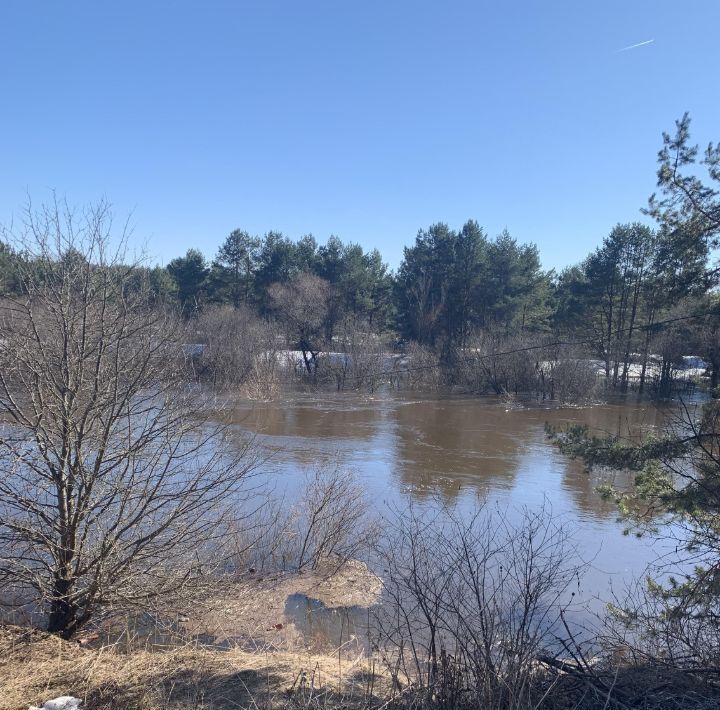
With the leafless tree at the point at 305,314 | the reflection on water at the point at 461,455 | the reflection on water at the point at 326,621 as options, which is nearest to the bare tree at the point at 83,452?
the reflection on water at the point at 326,621

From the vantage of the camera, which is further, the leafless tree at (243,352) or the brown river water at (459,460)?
the leafless tree at (243,352)

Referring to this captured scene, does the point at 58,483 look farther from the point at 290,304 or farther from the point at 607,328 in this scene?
the point at 607,328

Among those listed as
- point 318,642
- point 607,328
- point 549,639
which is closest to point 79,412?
point 318,642

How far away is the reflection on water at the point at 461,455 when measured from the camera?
48.1 ft

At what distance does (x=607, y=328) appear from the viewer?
4600 centimetres

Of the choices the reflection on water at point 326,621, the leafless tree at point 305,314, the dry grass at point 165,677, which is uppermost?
the leafless tree at point 305,314

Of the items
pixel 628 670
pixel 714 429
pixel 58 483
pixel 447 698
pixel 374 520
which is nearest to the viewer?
pixel 447 698

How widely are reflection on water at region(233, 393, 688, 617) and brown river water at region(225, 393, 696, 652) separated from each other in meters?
0.04

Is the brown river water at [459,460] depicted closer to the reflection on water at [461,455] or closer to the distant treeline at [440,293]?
the reflection on water at [461,455]

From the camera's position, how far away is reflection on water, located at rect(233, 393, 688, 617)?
14.7m

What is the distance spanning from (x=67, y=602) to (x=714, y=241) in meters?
9.96

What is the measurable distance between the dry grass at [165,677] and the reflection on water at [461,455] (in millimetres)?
5665

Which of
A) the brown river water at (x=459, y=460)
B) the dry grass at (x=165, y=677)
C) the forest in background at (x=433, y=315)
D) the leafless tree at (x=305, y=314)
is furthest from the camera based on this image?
the leafless tree at (x=305, y=314)

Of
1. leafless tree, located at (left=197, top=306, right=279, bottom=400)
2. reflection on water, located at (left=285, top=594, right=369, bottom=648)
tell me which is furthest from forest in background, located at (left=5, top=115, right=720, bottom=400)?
reflection on water, located at (left=285, top=594, right=369, bottom=648)
